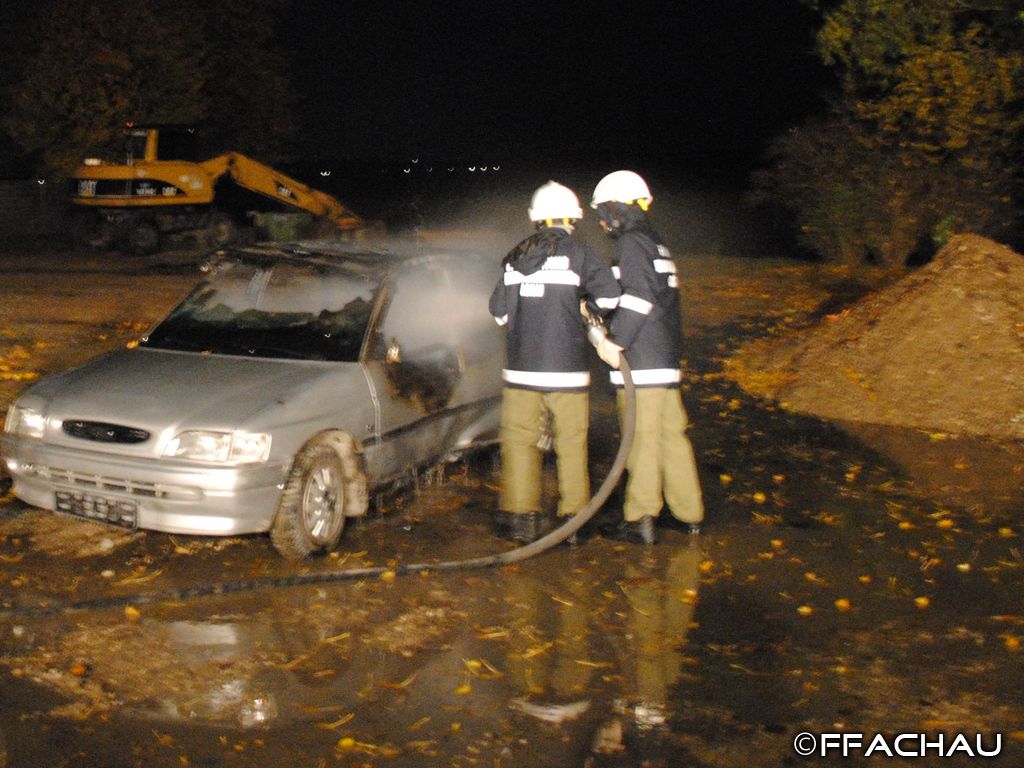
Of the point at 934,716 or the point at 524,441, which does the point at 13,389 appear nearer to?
the point at 524,441

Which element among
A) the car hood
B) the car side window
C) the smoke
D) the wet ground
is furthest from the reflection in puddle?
the smoke

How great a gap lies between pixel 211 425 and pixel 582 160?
8173 centimetres

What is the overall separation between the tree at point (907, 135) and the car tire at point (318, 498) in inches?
461

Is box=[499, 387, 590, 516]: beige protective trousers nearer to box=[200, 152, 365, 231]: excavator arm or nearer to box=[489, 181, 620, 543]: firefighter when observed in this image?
box=[489, 181, 620, 543]: firefighter

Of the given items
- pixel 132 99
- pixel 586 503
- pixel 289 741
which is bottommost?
pixel 289 741

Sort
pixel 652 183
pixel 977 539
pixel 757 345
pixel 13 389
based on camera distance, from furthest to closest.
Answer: pixel 652 183 → pixel 757 345 → pixel 13 389 → pixel 977 539

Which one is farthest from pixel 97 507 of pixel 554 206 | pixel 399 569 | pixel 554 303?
pixel 554 206

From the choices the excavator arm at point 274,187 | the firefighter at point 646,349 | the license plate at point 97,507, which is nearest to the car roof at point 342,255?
the firefighter at point 646,349

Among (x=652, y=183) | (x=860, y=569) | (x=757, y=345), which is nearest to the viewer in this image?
(x=860, y=569)

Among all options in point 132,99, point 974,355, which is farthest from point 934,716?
point 132,99

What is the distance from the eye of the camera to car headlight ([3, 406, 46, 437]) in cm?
636

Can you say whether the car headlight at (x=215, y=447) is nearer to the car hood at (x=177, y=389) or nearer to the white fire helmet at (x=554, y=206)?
the car hood at (x=177, y=389)

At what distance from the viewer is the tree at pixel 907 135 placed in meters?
17.0

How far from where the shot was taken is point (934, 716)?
485cm
